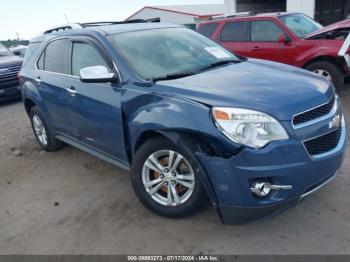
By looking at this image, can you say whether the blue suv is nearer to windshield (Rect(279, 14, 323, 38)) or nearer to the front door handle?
the front door handle

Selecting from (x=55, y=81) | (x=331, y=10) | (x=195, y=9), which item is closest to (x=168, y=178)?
(x=55, y=81)

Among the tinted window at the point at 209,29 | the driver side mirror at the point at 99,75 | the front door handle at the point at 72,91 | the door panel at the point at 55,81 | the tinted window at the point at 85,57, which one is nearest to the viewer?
the driver side mirror at the point at 99,75

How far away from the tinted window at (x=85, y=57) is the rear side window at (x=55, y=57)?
0.75 ft

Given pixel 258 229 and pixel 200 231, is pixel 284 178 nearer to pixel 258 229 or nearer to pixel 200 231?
pixel 258 229

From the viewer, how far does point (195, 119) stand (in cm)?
286

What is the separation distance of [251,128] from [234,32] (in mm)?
6123

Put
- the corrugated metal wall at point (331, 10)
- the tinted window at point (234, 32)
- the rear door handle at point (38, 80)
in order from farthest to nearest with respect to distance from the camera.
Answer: the corrugated metal wall at point (331, 10) < the tinted window at point (234, 32) < the rear door handle at point (38, 80)

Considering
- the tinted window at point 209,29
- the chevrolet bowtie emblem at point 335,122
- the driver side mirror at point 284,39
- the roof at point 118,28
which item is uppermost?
the roof at point 118,28

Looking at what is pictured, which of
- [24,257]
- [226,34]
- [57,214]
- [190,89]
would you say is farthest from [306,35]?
[24,257]

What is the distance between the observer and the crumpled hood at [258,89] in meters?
2.80

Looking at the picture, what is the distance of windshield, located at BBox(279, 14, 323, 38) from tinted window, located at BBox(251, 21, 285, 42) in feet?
0.75

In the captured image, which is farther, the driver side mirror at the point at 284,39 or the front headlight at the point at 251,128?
the driver side mirror at the point at 284,39

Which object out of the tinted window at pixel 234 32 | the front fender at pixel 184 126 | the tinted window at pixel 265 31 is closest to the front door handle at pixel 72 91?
the front fender at pixel 184 126

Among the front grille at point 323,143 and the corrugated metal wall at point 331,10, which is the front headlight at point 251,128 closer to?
the front grille at point 323,143
